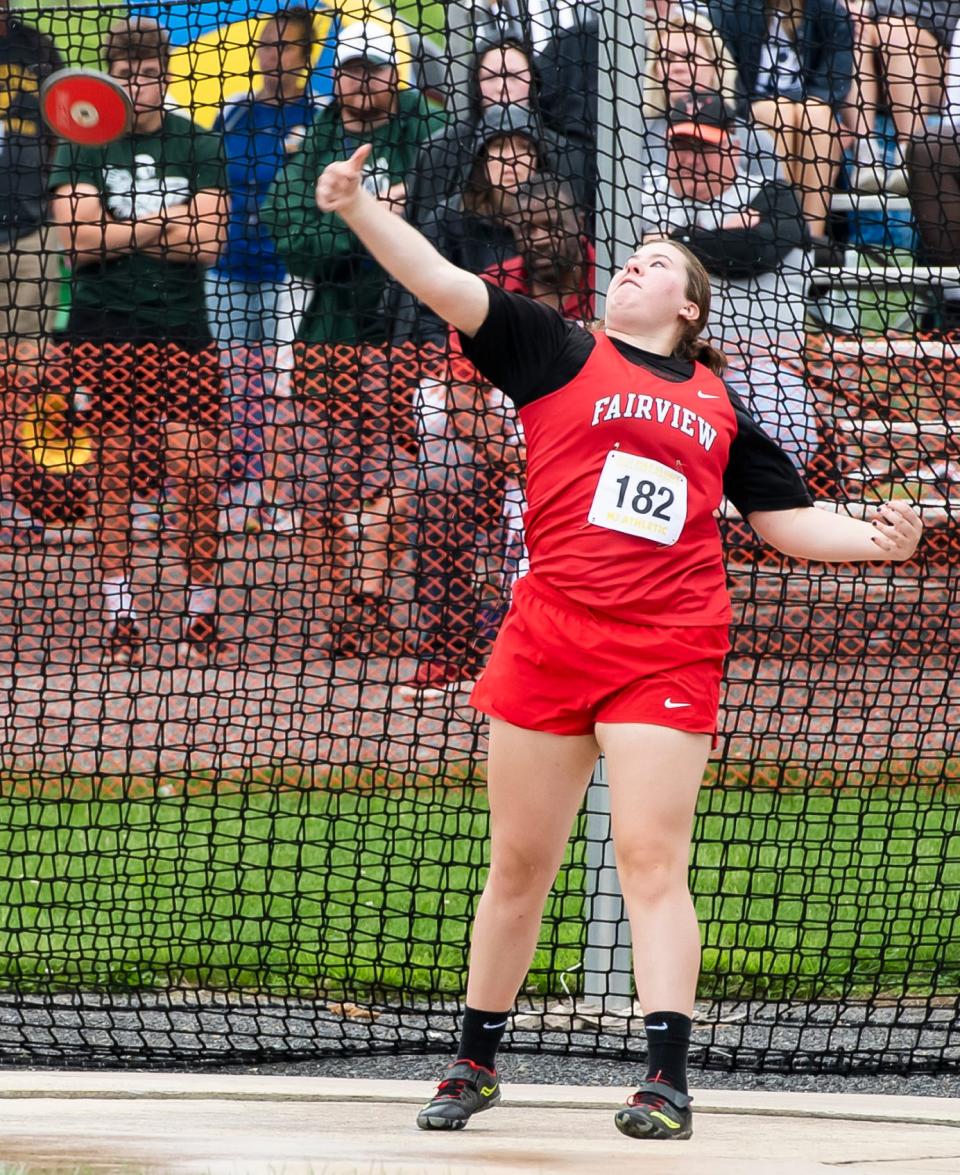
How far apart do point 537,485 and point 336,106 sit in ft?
6.38

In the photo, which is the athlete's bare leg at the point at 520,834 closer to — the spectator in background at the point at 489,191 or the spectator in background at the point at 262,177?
the spectator in background at the point at 262,177

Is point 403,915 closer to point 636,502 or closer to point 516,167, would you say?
point 636,502

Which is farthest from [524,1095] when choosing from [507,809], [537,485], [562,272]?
[562,272]

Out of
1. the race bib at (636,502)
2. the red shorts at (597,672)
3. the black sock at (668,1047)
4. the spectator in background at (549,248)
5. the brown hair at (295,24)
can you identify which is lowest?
the black sock at (668,1047)

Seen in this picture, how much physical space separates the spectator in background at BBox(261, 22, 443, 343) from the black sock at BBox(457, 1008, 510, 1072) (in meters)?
2.16

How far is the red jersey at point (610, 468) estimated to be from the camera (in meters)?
2.92

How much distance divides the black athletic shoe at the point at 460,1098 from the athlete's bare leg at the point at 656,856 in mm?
431

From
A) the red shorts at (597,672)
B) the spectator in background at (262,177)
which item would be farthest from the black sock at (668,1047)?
the spectator in background at (262,177)

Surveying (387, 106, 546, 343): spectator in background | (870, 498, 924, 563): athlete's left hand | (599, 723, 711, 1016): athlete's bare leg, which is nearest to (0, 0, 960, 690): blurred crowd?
(387, 106, 546, 343): spectator in background

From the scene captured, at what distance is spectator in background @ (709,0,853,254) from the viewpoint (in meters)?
4.43

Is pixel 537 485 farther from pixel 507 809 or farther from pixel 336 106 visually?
pixel 336 106

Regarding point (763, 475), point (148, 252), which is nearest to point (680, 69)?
point (148, 252)

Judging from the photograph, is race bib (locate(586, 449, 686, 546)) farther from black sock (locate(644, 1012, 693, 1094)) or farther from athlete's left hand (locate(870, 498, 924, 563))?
black sock (locate(644, 1012, 693, 1094))

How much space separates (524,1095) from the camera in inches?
137
